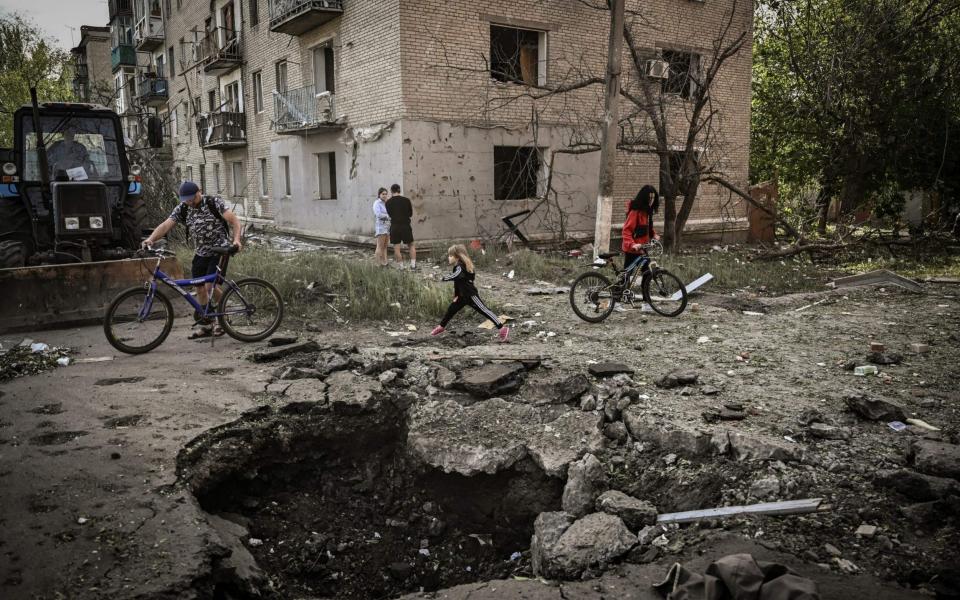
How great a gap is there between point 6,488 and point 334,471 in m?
2.00

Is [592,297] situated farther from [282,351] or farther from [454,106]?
[454,106]

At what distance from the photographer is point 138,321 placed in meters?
6.57

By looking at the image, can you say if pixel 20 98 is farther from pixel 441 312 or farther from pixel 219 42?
pixel 441 312

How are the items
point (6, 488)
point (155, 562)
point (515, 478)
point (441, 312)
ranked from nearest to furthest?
point (155, 562) < point (6, 488) < point (515, 478) < point (441, 312)

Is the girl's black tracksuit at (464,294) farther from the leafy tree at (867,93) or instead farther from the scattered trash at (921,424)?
the leafy tree at (867,93)

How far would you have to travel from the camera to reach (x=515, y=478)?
4391mm

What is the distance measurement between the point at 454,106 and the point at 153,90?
68.9 ft

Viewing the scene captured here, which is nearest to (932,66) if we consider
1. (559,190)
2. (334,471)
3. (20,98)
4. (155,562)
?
(559,190)

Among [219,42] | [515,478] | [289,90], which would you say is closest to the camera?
[515,478]

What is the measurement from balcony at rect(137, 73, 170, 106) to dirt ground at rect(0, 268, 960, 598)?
26165 millimetres

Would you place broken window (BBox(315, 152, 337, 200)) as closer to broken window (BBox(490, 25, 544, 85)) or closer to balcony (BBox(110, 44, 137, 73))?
broken window (BBox(490, 25, 544, 85))

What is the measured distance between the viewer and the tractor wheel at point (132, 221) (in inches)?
384

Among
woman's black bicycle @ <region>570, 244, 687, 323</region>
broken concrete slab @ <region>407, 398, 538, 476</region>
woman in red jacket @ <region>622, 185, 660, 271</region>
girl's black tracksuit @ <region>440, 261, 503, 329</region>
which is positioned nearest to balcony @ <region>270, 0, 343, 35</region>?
woman in red jacket @ <region>622, 185, 660, 271</region>

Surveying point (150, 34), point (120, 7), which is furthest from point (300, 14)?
point (120, 7)
